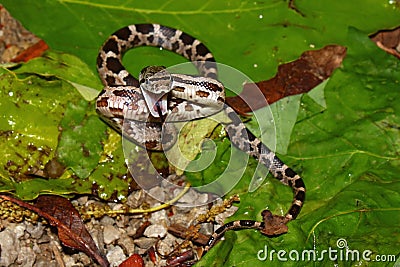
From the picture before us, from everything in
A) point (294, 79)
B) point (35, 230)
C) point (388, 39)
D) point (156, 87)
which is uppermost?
point (156, 87)

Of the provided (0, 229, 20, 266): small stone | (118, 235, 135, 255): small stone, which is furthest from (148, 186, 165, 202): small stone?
(0, 229, 20, 266): small stone

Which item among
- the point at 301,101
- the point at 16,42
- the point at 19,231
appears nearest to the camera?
the point at 19,231

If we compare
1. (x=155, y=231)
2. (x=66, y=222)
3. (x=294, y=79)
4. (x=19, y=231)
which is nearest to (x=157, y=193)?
(x=155, y=231)

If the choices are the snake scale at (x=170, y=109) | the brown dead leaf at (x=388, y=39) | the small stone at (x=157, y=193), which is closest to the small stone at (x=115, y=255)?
the small stone at (x=157, y=193)

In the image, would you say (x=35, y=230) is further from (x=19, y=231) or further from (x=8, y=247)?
(x=8, y=247)

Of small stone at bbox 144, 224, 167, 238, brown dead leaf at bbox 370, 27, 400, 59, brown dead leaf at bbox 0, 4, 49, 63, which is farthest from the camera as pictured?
brown dead leaf at bbox 370, 27, 400, 59

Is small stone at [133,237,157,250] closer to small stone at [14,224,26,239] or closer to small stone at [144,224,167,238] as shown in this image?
small stone at [144,224,167,238]
